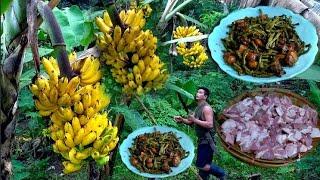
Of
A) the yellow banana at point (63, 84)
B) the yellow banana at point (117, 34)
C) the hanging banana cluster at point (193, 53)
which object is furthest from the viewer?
the hanging banana cluster at point (193, 53)

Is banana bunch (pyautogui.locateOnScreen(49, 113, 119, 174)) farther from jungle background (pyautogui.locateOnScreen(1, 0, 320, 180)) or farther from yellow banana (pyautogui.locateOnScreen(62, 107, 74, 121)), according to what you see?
jungle background (pyautogui.locateOnScreen(1, 0, 320, 180))

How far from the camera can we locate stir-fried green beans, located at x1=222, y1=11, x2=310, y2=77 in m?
0.85

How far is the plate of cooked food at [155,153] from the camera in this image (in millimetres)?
1063

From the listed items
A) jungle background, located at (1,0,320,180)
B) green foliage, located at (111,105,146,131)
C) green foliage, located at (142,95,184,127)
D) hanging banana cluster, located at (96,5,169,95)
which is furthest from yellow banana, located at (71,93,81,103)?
green foliage, located at (142,95,184,127)

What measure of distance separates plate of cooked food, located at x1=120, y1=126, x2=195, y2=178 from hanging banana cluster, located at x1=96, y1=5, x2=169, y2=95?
1.23 ft

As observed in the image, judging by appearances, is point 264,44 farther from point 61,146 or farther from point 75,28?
point 61,146

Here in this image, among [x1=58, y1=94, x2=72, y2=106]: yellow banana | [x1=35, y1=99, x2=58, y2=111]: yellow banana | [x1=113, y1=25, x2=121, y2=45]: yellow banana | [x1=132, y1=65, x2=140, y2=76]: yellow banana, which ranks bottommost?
[x1=132, y1=65, x2=140, y2=76]: yellow banana

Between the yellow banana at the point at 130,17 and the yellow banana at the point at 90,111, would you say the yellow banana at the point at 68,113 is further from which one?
the yellow banana at the point at 130,17

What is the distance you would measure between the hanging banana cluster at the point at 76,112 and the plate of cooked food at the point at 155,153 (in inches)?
18.4

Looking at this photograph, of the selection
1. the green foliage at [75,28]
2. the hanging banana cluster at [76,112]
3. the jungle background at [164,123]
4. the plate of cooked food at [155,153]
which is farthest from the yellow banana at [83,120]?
the jungle background at [164,123]

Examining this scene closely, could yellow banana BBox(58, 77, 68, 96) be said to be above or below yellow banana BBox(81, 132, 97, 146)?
above

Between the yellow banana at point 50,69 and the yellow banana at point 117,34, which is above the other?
the yellow banana at point 117,34

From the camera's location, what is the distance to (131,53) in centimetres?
65

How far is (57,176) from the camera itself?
1837 mm
